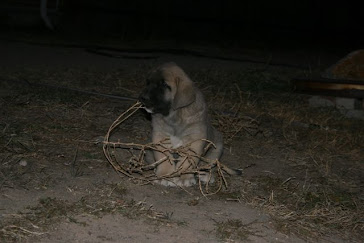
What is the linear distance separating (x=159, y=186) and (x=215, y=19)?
1373cm

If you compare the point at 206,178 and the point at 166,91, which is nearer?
the point at 166,91

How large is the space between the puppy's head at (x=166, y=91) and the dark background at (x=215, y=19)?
10137 mm

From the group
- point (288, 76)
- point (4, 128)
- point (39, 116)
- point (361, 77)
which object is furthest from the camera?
point (288, 76)

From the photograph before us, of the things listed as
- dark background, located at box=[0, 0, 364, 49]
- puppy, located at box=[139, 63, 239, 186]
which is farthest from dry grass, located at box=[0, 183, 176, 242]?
dark background, located at box=[0, 0, 364, 49]

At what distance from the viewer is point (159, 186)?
16.8ft

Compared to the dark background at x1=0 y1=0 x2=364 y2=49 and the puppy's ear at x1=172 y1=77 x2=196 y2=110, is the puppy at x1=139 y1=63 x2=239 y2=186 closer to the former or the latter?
the puppy's ear at x1=172 y1=77 x2=196 y2=110

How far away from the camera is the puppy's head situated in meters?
5.02

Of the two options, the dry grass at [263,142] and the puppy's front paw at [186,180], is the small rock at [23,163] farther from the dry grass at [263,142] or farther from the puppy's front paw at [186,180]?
the puppy's front paw at [186,180]

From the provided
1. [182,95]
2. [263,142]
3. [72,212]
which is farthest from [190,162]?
[263,142]

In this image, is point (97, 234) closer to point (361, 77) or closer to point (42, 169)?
point (42, 169)

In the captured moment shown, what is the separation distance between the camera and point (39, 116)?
679 centimetres

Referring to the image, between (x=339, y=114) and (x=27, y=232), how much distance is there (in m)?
5.61

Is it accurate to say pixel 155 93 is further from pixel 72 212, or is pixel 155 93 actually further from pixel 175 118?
pixel 72 212

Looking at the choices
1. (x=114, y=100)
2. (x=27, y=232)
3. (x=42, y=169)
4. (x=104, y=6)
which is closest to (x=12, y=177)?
(x=42, y=169)
